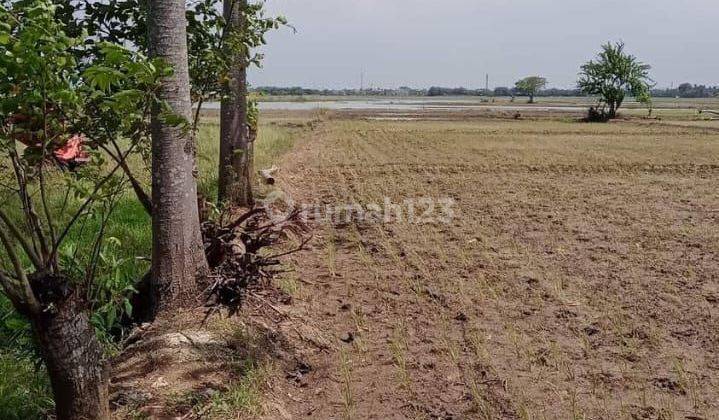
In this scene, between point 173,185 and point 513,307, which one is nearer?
point 173,185

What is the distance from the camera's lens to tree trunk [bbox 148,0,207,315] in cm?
330

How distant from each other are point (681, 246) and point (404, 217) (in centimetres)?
298

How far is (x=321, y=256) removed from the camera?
602 centimetres

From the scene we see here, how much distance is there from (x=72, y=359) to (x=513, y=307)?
10.2 ft

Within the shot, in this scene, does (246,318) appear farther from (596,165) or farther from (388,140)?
(388,140)

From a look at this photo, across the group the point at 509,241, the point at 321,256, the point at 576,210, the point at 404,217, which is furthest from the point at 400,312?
the point at 576,210

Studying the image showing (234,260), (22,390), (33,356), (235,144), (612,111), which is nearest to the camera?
(22,390)

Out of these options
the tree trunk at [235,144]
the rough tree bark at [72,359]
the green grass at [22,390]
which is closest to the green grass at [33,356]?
the green grass at [22,390]

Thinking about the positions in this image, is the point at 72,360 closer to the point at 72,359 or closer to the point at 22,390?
the point at 72,359

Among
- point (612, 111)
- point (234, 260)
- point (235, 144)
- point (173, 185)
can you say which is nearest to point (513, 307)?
point (234, 260)

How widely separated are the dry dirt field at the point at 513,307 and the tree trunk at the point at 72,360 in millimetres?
863

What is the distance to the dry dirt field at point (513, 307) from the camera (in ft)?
10.9

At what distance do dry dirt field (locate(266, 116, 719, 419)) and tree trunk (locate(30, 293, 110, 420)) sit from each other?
86 cm

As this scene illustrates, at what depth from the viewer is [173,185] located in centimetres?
345
